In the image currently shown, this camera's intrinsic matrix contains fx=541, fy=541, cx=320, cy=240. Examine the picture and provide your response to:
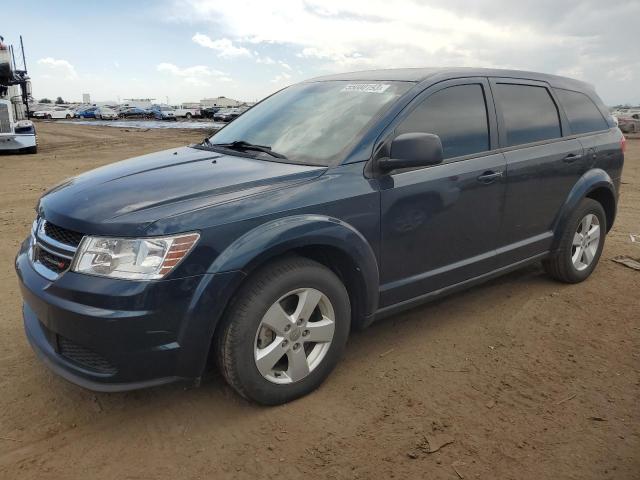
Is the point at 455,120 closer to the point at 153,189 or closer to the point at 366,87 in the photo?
the point at 366,87

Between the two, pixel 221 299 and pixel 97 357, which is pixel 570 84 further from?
pixel 97 357

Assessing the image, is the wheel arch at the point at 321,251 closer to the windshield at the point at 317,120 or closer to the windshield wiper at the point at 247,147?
the windshield at the point at 317,120

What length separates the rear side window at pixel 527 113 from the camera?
397cm

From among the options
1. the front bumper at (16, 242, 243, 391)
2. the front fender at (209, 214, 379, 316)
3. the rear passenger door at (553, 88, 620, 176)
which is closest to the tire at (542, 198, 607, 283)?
the rear passenger door at (553, 88, 620, 176)

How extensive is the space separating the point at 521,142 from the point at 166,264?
2.83 metres

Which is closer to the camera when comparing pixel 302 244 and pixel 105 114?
pixel 302 244

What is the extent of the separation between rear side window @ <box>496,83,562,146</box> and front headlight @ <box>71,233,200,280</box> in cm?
260

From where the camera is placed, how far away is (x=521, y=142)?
4.03 m

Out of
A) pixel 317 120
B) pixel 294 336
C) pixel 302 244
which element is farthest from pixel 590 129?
pixel 294 336

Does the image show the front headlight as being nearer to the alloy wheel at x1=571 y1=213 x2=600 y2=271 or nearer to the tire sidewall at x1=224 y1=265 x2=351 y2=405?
the tire sidewall at x1=224 y1=265 x2=351 y2=405

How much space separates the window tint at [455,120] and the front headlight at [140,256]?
1559 millimetres

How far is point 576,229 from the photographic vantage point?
4.57m

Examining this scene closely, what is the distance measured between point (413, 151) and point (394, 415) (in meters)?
1.43

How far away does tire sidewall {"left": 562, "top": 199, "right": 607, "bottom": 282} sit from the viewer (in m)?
4.51
